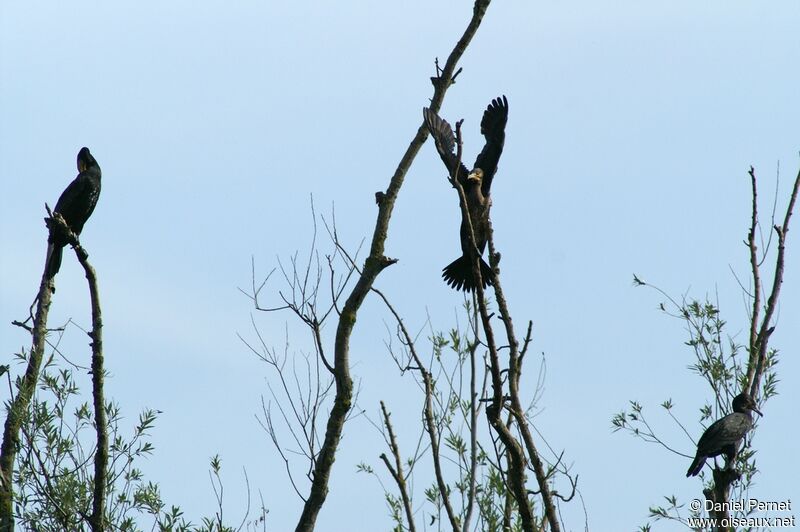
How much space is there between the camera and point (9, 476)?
267 inches

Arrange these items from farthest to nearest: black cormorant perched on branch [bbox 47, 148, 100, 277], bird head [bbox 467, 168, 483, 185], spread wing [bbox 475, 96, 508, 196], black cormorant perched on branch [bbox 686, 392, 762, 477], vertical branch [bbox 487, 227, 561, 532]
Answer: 1. black cormorant perched on branch [bbox 47, 148, 100, 277]
2. spread wing [bbox 475, 96, 508, 196]
3. bird head [bbox 467, 168, 483, 185]
4. black cormorant perched on branch [bbox 686, 392, 762, 477]
5. vertical branch [bbox 487, 227, 561, 532]

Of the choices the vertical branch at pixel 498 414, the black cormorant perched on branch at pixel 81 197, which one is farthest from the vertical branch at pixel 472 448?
the black cormorant perched on branch at pixel 81 197

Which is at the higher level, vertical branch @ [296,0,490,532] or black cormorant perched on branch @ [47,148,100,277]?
black cormorant perched on branch @ [47,148,100,277]

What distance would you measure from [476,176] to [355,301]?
5.05 ft

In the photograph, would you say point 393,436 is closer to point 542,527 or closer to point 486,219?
point 542,527

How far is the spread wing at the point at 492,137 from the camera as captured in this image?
798 cm

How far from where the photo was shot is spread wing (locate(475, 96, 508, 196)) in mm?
7984

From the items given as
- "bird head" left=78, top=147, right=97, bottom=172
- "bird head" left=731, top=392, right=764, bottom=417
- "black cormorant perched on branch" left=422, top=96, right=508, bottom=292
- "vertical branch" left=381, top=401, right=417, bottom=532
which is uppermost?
"bird head" left=78, top=147, right=97, bottom=172

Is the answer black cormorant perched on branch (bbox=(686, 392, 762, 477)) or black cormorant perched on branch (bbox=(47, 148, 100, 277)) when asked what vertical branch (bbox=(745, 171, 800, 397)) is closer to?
black cormorant perched on branch (bbox=(686, 392, 762, 477))

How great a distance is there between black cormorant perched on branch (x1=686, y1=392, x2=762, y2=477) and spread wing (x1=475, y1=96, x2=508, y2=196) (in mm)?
2438

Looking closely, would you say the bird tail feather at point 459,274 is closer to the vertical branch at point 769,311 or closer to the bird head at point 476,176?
the bird head at point 476,176

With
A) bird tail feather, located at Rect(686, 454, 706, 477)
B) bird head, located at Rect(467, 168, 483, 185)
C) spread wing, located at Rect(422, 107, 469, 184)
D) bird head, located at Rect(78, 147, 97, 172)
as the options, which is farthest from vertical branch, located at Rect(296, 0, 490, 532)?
bird head, located at Rect(78, 147, 97, 172)

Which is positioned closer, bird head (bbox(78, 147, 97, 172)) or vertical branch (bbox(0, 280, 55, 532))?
vertical branch (bbox(0, 280, 55, 532))

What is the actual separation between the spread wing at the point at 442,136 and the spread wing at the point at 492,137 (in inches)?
39.2
